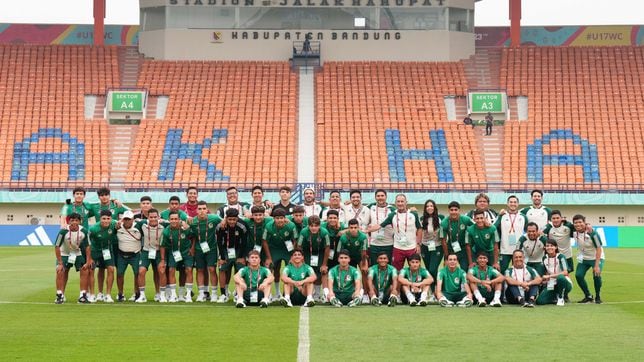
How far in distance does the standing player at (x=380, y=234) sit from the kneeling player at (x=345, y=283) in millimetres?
1458

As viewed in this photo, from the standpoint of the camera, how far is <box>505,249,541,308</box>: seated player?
18.9 meters

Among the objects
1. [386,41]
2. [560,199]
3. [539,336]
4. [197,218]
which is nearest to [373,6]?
[386,41]

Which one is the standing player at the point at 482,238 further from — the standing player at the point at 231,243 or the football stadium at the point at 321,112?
the football stadium at the point at 321,112

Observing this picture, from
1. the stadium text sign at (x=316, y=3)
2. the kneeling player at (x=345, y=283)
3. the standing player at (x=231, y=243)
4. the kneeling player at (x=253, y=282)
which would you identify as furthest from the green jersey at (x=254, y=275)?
the stadium text sign at (x=316, y=3)

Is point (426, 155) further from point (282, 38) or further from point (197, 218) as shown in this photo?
point (197, 218)

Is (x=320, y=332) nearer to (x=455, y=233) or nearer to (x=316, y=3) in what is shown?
(x=455, y=233)

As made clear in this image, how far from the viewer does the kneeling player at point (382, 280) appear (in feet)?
61.9

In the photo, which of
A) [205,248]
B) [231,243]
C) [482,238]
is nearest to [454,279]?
[482,238]

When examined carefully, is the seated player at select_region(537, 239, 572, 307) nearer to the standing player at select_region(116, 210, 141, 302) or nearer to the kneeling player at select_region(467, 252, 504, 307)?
the kneeling player at select_region(467, 252, 504, 307)

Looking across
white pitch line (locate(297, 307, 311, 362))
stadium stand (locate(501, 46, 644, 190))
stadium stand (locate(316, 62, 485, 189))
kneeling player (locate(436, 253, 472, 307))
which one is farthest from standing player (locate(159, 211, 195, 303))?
stadium stand (locate(501, 46, 644, 190))

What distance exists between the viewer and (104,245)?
19.3 metres

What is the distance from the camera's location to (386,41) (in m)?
52.6

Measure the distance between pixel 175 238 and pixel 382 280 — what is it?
3.42 m

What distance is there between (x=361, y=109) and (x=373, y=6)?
16.1 feet
